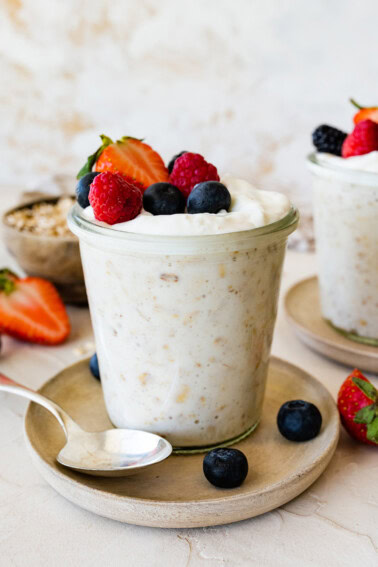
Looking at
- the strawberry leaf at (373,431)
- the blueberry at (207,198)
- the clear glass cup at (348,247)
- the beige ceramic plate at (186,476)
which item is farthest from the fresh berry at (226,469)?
the clear glass cup at (348,247)

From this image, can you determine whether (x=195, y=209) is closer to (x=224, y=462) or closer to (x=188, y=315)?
(x=188, y=315)

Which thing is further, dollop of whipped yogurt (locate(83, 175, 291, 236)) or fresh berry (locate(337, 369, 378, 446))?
fresh berry (locate(337, 369, 378, 446))

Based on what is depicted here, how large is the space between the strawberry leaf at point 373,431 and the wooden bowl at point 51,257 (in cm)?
78

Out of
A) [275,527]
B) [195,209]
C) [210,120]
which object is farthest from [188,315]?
[210,120]

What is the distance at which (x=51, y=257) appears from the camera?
4.85 feet

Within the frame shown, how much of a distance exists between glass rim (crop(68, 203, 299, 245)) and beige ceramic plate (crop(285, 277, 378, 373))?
42 centimetres

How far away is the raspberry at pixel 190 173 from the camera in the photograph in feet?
2.99

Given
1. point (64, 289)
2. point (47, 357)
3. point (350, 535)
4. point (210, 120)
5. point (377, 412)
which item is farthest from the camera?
point (210, 120)

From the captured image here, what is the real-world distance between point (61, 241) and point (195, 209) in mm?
674

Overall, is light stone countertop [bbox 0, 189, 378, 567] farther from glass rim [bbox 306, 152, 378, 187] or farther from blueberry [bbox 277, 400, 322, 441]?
glass rim [bbox 306, 152, 378, 187]

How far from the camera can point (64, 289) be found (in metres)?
1.56

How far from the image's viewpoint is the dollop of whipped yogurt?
2.70 ft

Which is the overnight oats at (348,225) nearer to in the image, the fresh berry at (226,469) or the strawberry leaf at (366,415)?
the strawberry leaf at (366,415)

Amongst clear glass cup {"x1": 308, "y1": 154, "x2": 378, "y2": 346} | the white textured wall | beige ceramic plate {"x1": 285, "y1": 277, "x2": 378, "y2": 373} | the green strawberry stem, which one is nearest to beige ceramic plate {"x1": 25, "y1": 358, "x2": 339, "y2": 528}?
beige ceramic plate {"x1": 285, "y1": 277, "x2": 378, "y2": 373}
